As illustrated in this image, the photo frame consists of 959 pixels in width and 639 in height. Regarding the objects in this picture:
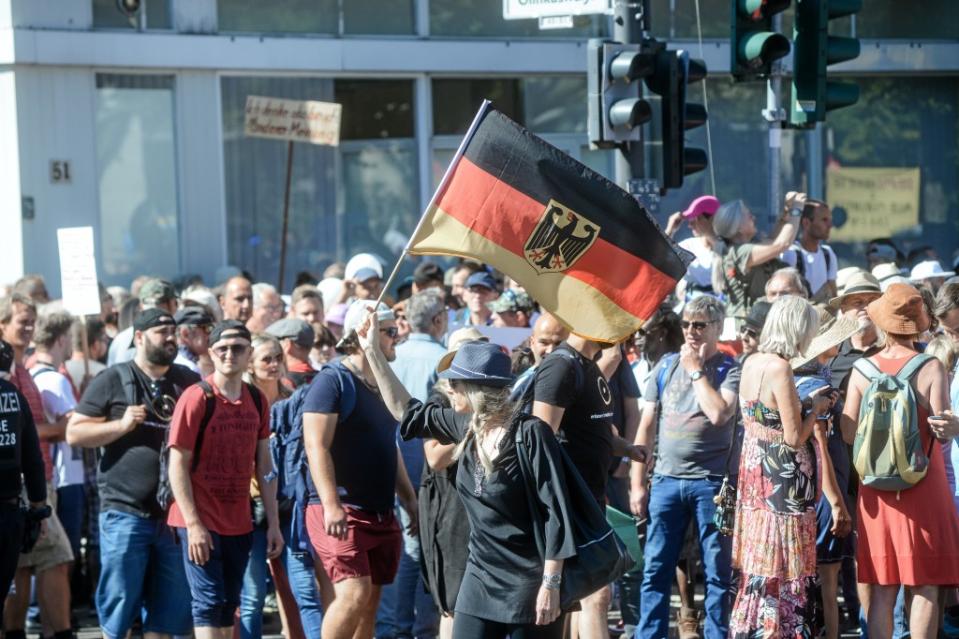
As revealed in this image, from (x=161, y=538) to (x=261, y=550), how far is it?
1.95 feet

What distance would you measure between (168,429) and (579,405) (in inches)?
90.6

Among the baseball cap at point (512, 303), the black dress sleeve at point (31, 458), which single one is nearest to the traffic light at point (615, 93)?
the baseball cap at point (512, 303)

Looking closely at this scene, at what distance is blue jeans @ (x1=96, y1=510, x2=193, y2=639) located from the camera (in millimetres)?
8273

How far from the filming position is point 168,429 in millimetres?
8344

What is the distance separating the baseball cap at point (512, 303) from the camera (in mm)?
10797

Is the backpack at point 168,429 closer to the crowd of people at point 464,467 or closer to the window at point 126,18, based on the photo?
the crowd of people at point 464,467

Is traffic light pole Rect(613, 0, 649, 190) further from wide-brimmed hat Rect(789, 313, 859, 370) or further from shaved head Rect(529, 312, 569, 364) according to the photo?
shaved head Rect(529, 312, 569, 364)

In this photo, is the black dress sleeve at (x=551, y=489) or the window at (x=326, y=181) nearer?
the black dress sleeve at (x=551, y=489)

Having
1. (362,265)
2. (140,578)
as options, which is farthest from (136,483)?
(362,265)

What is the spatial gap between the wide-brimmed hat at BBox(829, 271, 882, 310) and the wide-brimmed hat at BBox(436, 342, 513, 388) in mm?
3873

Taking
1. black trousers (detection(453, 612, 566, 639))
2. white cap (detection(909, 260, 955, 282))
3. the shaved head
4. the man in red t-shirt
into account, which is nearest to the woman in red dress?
the shaved head

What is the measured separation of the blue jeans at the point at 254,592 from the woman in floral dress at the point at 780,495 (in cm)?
264

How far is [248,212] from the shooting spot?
56.9 feet

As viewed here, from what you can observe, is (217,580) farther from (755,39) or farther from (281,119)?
(281,119)
